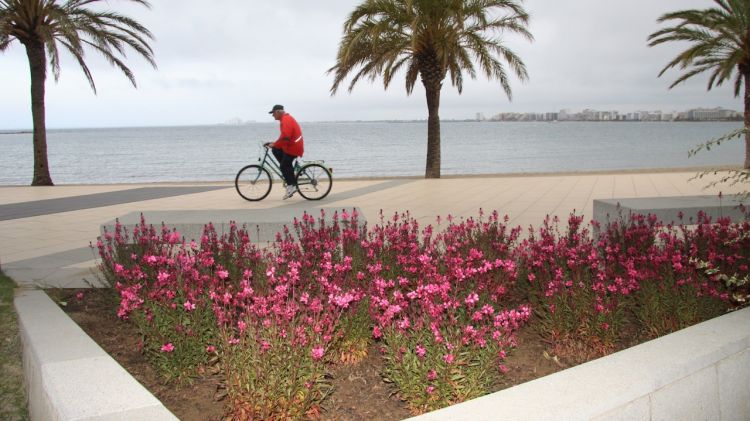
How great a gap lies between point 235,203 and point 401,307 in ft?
34.4

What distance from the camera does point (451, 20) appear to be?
21.4 metres

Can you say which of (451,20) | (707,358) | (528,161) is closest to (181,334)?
(707,358)

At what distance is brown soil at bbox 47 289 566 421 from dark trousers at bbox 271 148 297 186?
27.4 feet

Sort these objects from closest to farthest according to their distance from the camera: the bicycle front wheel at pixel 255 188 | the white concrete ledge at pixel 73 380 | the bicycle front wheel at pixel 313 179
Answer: the white concrete ledge at pixel 73 380 → the bicycle front wheel at pixel 313 179 → the bicycle front wheel at pixel 255 188

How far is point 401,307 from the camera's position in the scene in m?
3.56

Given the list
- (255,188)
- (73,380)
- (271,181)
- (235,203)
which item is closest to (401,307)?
(73,380)

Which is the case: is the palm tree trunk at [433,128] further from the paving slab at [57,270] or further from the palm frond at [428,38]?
the paving slab at [57,270]

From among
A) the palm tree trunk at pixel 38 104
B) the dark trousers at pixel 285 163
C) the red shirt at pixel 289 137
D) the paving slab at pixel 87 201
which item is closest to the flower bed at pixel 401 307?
the red shirt at pixel 289 137

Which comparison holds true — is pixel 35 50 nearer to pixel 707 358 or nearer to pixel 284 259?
pixel 284 259

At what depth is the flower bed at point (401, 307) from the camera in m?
3.02

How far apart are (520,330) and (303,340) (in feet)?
5.83

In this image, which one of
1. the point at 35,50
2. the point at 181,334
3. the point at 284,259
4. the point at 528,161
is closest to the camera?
the point at 181,334

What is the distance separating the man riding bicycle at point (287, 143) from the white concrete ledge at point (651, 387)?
9.47 metres

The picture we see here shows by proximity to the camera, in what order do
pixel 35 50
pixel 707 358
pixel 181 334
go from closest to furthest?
pixel 707 358
pixel 181 334
pixel 35 50
